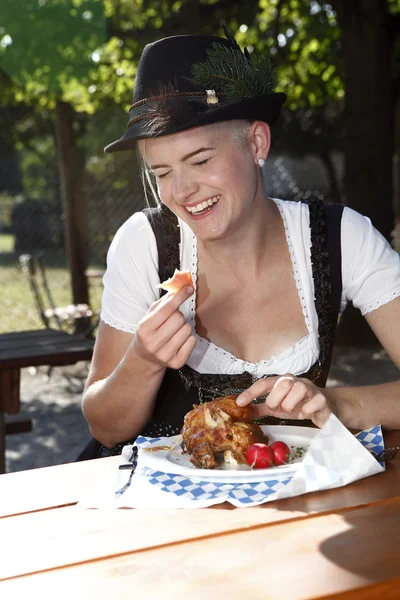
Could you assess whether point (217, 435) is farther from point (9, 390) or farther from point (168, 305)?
point (9, 390)

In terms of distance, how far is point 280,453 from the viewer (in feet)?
6.15

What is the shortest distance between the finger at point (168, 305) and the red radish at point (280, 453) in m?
0.38

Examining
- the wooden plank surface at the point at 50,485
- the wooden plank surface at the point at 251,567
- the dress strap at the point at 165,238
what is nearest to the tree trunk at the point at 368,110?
the dress strap at the point at 165,238

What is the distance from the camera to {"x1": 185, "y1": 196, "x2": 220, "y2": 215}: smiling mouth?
2373 millimetres

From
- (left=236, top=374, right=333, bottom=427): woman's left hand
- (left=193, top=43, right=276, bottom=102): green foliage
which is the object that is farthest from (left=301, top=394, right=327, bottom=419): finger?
(left=193, top=43, right=276, bottom=102): green foliage

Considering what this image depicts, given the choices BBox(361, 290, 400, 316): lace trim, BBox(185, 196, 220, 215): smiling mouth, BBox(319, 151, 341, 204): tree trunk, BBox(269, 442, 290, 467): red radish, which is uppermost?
BBox(185, 196, 220, 215): smiling mouth

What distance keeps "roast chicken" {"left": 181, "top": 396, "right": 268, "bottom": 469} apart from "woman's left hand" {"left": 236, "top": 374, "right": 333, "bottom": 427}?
0.17ft

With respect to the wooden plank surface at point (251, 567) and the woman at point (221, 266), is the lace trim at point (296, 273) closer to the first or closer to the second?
the woman at point (221, 266)

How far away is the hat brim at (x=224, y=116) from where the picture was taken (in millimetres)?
2246

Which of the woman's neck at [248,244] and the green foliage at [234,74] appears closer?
the green foliage at [234,74]

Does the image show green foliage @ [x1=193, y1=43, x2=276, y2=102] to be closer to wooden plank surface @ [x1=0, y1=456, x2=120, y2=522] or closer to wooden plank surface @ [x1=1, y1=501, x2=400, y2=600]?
wooden plank surface @ [x1=0, y1=456, x2=120, y2=522]

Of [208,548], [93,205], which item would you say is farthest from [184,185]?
[93,205]

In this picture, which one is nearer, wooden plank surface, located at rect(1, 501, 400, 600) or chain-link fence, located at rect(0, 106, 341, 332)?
wooden plank surface, located at rect(1, 501, 400, 600)

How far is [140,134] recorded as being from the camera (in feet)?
7.43
